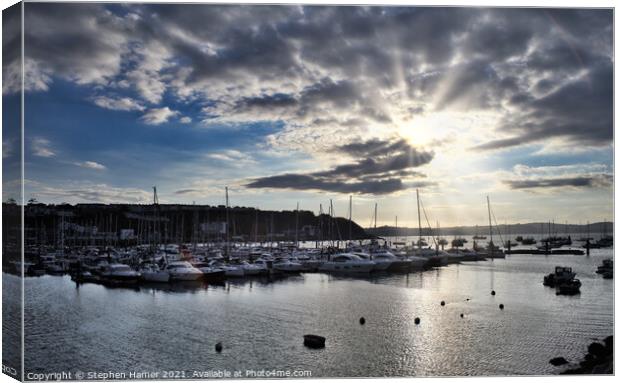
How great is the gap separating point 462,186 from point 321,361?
17.9 ft

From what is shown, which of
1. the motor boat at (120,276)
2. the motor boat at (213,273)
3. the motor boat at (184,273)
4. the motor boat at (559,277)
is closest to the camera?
the motor boat at (559,277)

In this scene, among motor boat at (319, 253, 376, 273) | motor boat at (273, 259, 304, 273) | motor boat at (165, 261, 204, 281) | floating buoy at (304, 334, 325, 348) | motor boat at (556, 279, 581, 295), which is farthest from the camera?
motor boat at (273, 259, 304, 273)

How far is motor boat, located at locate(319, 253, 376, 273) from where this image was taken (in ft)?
109

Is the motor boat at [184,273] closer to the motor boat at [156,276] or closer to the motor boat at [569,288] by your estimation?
the motor boat at [156,276]

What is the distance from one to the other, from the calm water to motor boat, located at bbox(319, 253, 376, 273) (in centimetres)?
797

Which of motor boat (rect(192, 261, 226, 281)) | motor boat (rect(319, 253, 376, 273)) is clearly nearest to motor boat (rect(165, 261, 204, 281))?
motor boat (rect(192, 261, 226, 281))

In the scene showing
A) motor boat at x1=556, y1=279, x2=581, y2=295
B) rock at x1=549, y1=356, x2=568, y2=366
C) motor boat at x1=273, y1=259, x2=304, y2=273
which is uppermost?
rock at x1=549, y1=356, x2=568, y2=366

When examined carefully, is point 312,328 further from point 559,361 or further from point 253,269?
point 253,269

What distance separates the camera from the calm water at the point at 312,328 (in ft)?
36.6

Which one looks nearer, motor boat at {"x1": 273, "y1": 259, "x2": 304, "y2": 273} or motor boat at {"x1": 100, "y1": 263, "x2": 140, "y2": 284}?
motor boat at {"x1": 100, "y1": 263, "x2": 140, "y2": 284}

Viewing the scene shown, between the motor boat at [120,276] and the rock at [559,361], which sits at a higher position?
the rock at [559,361]

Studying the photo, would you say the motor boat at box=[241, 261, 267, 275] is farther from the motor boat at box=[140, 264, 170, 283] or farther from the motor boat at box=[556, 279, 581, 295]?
the motor boat at box=[556, 279, 581, 295]

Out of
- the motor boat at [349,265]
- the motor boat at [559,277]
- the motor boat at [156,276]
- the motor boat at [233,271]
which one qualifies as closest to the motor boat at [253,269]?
the motor boat at [233,271]

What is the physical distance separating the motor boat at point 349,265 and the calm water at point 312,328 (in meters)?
7.97
